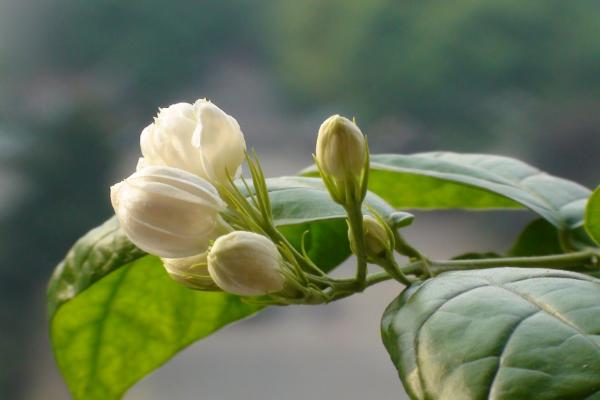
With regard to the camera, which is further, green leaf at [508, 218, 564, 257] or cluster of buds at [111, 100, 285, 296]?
green leaf at [508, 218, 564, 257]

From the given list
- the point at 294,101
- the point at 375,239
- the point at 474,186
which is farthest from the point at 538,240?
the point at 294,101

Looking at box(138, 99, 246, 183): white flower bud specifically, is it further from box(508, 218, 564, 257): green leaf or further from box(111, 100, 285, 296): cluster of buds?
box(508, 218, 564, 257): green leaf

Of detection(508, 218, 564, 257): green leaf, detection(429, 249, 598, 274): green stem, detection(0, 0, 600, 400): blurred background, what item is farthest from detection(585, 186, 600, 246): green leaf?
detection(0, 0, 600, 400): blurred background

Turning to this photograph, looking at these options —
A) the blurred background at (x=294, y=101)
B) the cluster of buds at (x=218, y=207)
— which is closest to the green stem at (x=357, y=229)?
the cluster of buds at (x=218, y=207)

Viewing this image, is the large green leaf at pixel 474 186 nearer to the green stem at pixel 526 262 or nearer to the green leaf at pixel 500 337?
the green stem at pixel 526 262

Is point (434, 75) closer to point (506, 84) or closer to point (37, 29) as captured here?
point (506, 84)

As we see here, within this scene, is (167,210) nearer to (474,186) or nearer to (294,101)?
(474,186)
